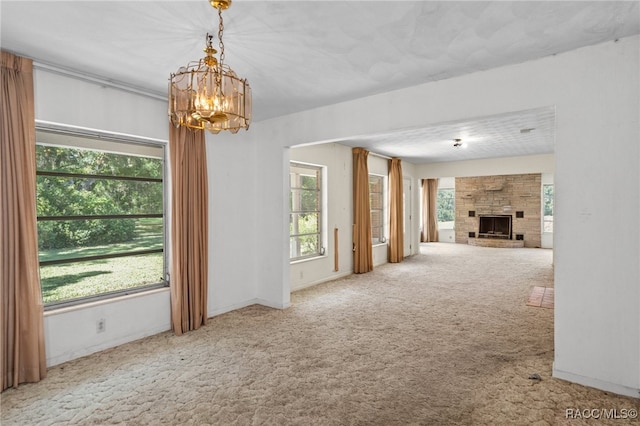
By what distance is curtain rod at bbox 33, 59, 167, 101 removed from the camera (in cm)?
279

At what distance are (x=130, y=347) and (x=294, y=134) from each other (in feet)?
9.57

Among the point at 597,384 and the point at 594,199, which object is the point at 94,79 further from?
the point at 597,384

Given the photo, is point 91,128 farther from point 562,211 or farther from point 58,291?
point 562,211

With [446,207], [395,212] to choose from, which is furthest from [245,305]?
[446,207]

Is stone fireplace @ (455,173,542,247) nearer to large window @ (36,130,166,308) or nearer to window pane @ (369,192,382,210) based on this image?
window pane @ (369,192,382,210)

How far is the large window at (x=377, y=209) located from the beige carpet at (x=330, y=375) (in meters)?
3.42

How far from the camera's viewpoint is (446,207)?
13.0 m

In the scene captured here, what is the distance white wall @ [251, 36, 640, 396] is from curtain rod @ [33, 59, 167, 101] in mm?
3291

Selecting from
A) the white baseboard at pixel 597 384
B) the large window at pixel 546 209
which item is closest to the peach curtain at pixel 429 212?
the large window at pixel 546 209

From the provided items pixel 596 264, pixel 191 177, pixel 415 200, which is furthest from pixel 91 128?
pixel 415 200

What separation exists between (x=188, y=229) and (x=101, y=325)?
3.91ft

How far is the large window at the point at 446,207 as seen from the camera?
12844 mm

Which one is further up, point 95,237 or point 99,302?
point 95,237

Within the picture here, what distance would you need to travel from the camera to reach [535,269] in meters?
7.06
